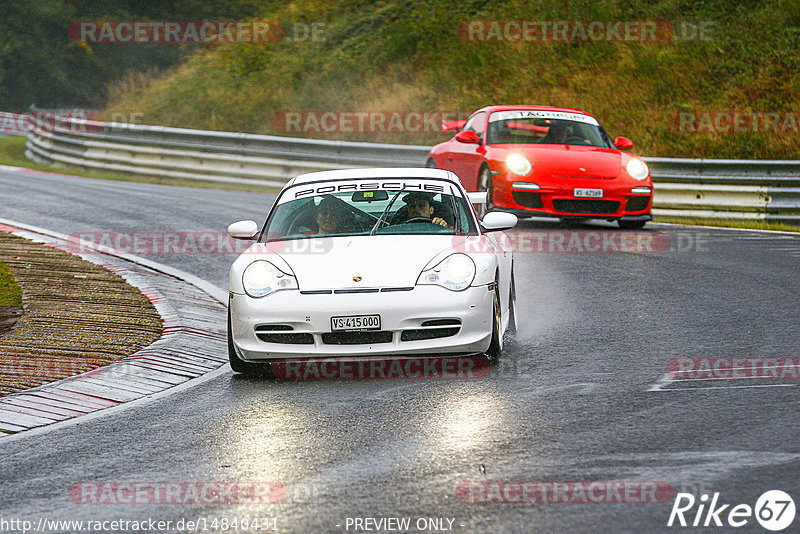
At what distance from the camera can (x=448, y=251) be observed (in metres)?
7.54

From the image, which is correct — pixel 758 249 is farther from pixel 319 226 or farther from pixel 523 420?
pixel 523 420

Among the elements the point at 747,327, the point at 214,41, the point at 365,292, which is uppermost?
the point at 214,41

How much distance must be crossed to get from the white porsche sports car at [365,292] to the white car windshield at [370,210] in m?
0.02

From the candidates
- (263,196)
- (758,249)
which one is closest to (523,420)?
(758,249)

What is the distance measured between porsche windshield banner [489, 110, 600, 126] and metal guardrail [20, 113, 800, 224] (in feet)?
7.09

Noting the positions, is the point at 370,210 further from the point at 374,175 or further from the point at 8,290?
the point at 8,290

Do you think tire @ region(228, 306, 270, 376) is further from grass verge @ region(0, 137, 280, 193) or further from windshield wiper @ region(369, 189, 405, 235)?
grass verge @ region(0, 137, 280, 193)

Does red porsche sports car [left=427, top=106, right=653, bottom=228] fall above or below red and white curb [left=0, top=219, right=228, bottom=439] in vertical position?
above

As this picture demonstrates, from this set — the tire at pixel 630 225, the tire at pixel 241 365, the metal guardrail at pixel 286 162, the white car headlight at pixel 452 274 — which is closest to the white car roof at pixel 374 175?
the white car headlight at pixel 452 274

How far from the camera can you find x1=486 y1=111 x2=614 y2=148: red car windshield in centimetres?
1545

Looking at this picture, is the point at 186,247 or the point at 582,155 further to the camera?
the point at 582,155

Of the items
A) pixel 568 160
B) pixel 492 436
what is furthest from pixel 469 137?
pixel 492 436

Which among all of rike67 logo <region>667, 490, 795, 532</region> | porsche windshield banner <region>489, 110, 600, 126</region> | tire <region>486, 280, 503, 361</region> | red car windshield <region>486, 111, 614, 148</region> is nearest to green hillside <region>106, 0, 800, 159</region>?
porsche windshield banner <region>489, 110, 600, 126</region>

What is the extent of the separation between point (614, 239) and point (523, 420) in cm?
849
